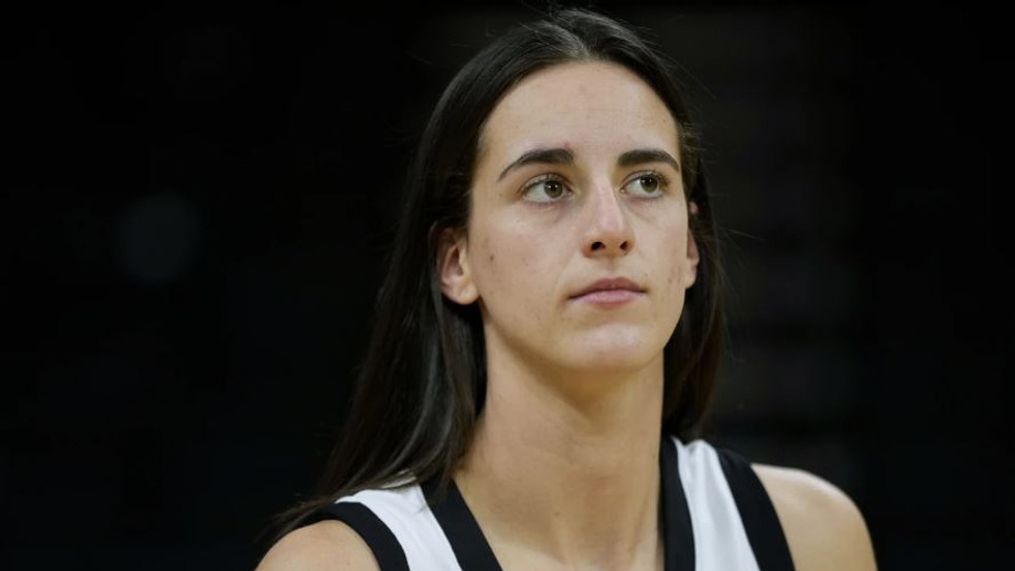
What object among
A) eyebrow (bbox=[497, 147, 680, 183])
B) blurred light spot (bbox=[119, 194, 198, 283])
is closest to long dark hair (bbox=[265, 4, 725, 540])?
eyebrow (bbox=[497, 147, 680, 183])

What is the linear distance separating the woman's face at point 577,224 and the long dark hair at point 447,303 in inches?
1.6

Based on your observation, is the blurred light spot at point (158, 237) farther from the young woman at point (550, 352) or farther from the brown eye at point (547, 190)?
the brown eye at point (547, 190)

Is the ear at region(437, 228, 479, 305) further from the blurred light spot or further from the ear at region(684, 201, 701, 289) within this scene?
the blurred light spot

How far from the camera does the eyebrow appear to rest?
9.86 ft

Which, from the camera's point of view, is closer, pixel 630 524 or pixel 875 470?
pixel 630 524

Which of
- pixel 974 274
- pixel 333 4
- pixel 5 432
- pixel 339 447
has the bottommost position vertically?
pixel 5 432

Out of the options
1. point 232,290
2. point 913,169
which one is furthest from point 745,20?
point 232,290

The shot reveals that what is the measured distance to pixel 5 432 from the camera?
16.6ft

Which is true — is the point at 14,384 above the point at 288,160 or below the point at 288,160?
below

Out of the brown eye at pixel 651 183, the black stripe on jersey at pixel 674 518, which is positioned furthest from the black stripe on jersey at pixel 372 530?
the brown eye at pixel 651 183

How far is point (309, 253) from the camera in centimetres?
527

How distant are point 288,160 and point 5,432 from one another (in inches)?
47.6

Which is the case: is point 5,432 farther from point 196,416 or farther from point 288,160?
point 288,160

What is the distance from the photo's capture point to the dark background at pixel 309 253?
5.11 m
